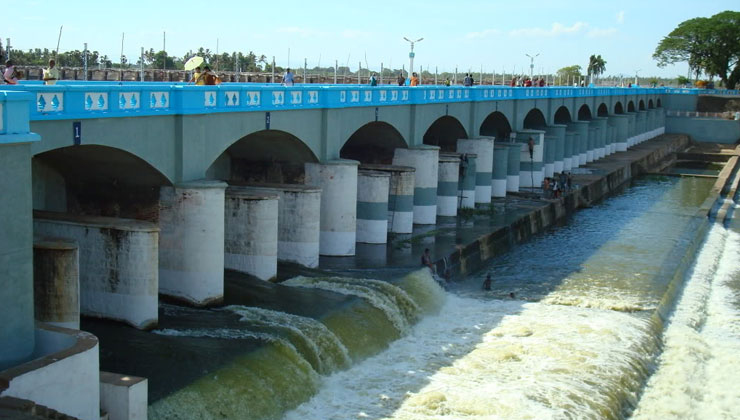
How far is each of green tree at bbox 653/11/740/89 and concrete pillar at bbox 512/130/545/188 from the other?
258 ft

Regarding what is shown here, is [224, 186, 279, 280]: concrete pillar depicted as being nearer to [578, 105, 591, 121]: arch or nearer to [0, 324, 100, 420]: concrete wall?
[0, 324, 100, 420]: concrete wall

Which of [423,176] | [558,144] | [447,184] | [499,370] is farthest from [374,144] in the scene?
[558,144]

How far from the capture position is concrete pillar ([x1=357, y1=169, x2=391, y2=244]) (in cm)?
3628

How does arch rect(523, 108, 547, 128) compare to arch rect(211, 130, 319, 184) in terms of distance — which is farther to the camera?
arch rect(523, 108, 547, 128)

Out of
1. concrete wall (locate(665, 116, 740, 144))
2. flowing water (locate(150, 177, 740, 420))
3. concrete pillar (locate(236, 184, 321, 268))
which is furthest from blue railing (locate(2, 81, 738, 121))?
concrete wall (locate(665, 116, 740, 144))

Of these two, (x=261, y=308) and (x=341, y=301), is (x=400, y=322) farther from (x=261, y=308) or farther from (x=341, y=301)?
(x=261, y=308)

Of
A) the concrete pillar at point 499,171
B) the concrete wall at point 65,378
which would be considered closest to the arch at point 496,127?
the concrete pillar at point 499,171

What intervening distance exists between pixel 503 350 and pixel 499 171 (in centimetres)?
2575

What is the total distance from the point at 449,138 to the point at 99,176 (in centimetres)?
2631

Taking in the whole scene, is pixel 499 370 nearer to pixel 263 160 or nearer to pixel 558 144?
pixel 263 160

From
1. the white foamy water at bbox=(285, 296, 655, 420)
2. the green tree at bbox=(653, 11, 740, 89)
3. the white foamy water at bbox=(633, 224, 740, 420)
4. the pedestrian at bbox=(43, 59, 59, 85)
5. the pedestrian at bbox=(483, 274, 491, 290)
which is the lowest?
the white foamy water at bbox=(633, 224, 740, 420)

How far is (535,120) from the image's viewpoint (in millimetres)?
63469

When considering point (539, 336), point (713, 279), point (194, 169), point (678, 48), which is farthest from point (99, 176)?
point (678, 48)

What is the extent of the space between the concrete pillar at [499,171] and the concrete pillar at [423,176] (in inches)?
387
